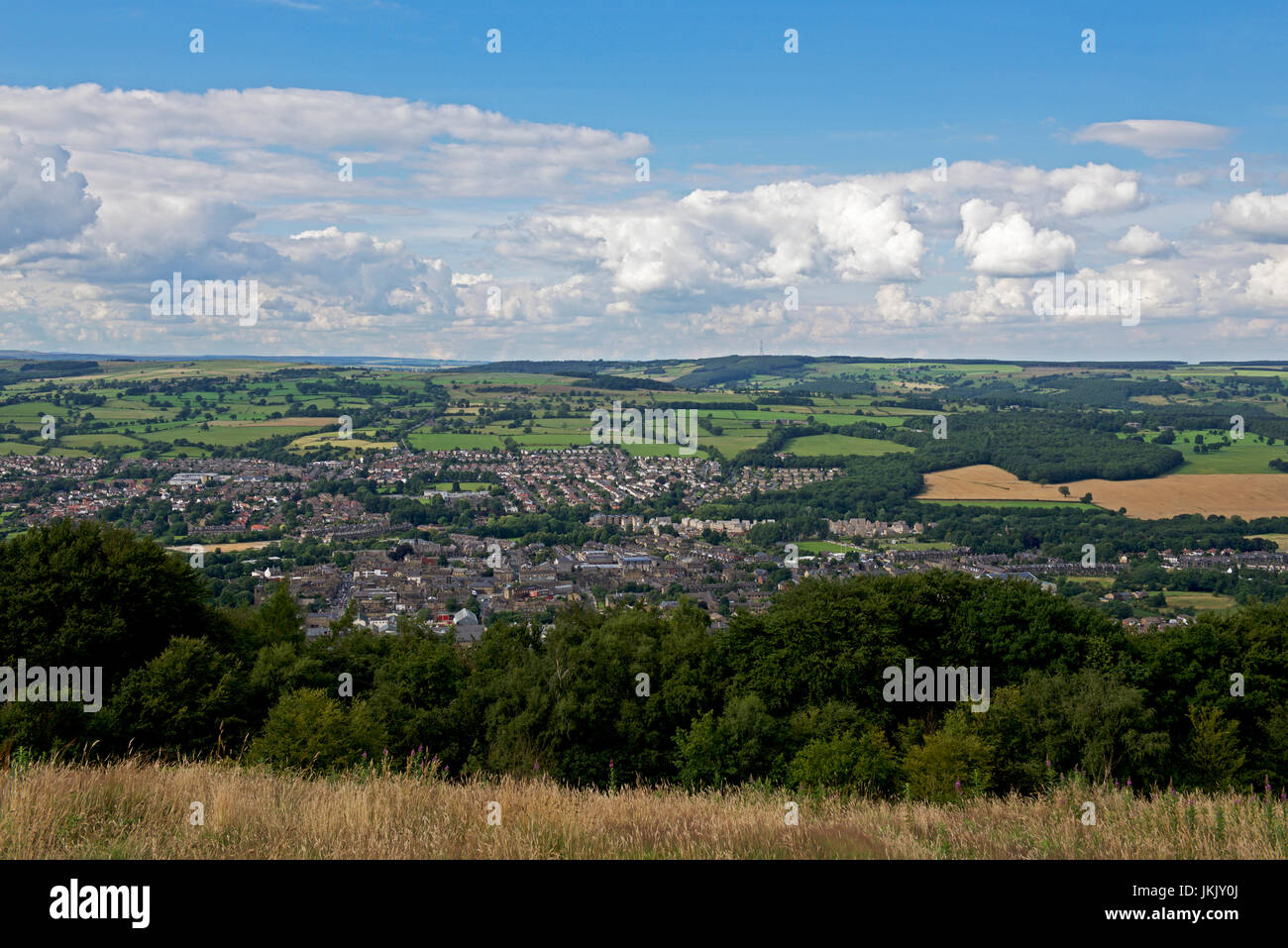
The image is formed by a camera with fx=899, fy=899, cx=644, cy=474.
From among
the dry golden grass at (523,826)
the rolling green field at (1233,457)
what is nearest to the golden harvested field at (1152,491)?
the rolling green field at (1233,457)

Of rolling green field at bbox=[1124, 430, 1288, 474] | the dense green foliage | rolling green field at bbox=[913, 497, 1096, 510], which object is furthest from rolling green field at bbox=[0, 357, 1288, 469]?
the dense green foliage

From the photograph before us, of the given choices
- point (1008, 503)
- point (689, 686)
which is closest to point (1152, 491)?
point (1008, 503)

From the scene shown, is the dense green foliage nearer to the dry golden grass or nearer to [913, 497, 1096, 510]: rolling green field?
the dry golden grass

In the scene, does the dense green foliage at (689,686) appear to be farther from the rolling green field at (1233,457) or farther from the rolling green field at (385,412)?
the rolling green field at (385,412)

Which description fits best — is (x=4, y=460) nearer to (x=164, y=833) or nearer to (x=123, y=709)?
(x=123, y=709)

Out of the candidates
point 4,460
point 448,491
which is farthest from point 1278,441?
point 4,460
